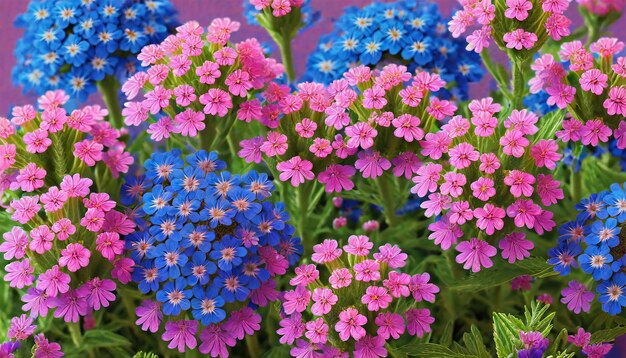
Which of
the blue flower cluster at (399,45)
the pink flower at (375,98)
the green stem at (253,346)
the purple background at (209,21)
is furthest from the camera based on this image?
the purple background at (209,21)

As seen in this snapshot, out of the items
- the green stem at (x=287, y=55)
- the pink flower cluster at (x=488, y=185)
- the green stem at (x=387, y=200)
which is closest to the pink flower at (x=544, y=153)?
the pink flower cluster at (x=488, y=185)

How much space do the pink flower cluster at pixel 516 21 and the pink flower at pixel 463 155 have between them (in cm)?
14

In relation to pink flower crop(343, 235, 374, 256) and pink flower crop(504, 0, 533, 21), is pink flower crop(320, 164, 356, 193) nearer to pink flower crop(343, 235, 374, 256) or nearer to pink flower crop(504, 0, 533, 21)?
pink flower crop(343, 235, 374, 256)

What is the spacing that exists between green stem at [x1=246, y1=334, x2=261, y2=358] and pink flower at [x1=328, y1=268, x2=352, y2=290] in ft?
0.73

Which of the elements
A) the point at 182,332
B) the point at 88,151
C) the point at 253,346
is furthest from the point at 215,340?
the point at 88,151

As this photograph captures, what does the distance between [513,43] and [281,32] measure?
0.35m

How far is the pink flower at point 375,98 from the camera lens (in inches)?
39.9

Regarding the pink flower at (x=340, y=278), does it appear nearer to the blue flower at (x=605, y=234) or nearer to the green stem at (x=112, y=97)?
the blue flower at (x=605, y=234)

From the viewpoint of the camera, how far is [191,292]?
3.18 feet

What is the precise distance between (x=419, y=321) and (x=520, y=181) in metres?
0.18

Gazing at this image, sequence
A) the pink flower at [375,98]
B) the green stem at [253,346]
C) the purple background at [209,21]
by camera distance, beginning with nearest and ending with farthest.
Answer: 1. the pink flower at [375,98]
2. the green stem at [253,346]
3. the purple background at [209,21]

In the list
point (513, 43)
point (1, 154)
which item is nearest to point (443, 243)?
point (513, 43)

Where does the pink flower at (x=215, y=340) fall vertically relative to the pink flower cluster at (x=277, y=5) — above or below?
below

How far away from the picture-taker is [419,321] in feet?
3.25
